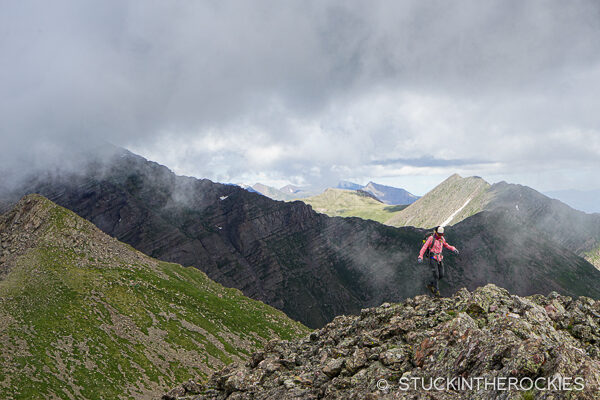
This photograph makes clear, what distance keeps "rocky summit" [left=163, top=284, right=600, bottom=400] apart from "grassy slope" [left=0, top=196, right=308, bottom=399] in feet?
129

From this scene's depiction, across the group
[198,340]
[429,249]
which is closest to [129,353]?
[198,340]

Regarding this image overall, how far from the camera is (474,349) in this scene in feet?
60.3

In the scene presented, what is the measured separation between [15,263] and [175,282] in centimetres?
4779

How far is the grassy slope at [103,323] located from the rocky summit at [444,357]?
39229 mm

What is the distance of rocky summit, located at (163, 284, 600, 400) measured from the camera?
15297 mm

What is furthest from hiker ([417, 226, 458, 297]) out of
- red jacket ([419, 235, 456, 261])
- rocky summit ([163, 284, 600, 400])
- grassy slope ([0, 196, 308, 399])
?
grassy slope ([0, 196, 308, 399])

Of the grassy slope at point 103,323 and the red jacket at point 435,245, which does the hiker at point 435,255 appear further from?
the grassy slope at point 103,323

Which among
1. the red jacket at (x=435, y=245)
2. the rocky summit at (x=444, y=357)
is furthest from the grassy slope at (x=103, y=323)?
the red jacket at (x=435, y=245)

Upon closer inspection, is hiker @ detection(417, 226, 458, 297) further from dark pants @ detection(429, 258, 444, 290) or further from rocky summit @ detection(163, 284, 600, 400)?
rocky summit @ detection(163, 284, 600, 400)

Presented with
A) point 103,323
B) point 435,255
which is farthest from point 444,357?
point 103,323

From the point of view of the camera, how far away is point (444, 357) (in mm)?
19062

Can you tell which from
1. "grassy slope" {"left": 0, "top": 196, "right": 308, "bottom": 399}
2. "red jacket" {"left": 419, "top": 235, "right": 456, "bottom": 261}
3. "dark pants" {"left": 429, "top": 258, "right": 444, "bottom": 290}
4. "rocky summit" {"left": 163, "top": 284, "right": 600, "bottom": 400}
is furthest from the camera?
"grassy slope" {"left": 0, "top": 196, "right": 308, "bottom": 399}

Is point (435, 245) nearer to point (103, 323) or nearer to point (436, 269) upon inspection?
point (436, 269)

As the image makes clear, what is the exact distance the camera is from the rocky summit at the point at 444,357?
1530 cm
